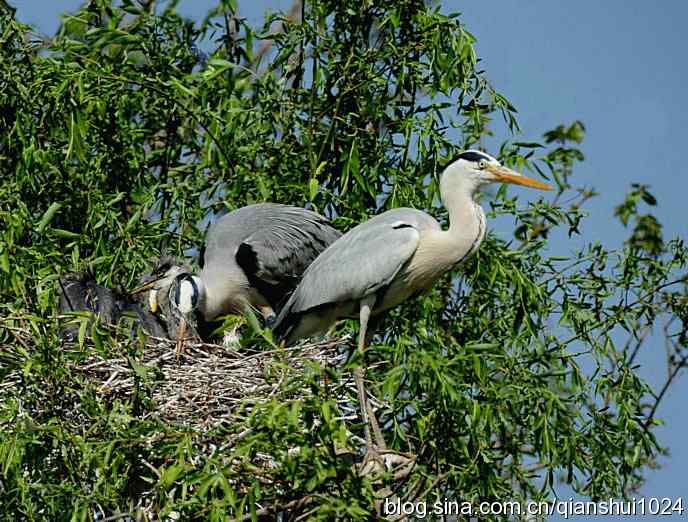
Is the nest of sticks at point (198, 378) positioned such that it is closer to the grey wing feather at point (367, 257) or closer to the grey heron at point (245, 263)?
the grey wing feather at point (367, 257)

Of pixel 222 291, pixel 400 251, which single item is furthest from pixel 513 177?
pixel 222 291

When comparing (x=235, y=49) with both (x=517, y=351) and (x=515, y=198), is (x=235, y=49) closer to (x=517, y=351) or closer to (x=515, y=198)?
(x=515, y=198)

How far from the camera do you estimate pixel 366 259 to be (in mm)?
6191

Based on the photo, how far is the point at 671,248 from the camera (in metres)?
6.20

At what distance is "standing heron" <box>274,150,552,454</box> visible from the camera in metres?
6.19

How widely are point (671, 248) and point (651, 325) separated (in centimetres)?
36

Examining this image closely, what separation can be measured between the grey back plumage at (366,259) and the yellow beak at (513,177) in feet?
1.13

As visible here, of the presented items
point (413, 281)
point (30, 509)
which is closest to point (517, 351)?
point (413, 281)

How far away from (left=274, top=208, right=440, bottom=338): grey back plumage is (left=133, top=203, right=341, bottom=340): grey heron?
1.58 feet

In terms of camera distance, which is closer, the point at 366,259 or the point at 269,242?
the point at 366,259

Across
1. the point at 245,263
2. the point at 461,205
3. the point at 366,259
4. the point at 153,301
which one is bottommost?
the point at 153,301

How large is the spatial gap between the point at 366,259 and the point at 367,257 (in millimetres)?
15

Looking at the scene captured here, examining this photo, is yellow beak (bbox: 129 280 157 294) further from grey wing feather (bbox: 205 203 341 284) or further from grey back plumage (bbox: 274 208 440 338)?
grey back plumage (bbox: 274 208 440 338)

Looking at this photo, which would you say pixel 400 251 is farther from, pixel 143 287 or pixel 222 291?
pixel 143 287
